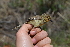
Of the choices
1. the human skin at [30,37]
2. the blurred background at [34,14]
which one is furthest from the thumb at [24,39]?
the blurred background at [34,14]

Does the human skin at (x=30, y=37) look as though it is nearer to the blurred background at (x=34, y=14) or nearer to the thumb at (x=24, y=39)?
the thumb at (x=24, y=39)

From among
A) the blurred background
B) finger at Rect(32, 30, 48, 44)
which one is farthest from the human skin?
the blurred background

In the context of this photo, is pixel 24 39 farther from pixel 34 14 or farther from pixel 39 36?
pixel 34 14

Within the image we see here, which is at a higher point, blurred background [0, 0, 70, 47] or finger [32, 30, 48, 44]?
blurred background [0, 0, 70, 47]

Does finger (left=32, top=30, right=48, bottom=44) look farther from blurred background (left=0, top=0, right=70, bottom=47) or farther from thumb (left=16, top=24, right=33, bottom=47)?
blurred background (left=0, top=0, right=70, bottom=47)

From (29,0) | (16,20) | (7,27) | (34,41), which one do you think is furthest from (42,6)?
(34,41)


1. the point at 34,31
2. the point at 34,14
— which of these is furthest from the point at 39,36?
the point at 34,14
